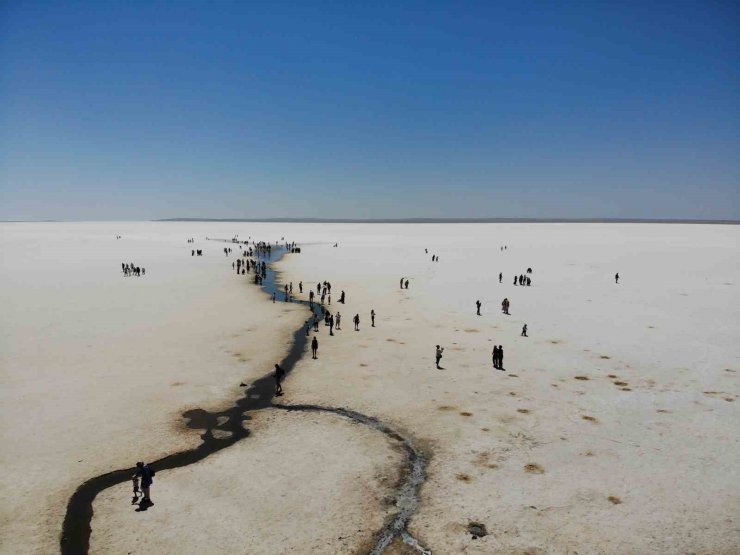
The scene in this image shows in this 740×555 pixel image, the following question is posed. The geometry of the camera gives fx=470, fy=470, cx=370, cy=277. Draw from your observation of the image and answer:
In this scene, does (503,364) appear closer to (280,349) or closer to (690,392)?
(690,392)

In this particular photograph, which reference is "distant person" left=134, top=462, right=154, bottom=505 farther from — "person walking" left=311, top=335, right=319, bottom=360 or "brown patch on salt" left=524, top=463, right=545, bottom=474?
"person walking" left=311, top=335, right=319, bottom=360

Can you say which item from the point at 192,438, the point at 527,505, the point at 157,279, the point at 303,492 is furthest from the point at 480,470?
the point at 157,279

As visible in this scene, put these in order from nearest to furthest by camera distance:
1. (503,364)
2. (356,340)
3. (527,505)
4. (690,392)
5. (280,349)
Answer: (527,505) < (690,392) < (503,364) < (280,349) < (356,340)

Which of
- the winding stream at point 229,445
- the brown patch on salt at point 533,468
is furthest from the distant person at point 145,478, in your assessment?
the brown patch on salt at point 533,468

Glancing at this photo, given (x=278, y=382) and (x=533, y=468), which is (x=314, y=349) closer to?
(x=278, y=382)

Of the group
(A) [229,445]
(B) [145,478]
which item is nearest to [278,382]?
(A) [229,445]

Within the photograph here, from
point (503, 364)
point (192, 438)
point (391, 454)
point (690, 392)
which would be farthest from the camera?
point (503, 364)

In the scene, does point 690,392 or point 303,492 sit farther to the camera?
point 690,392
